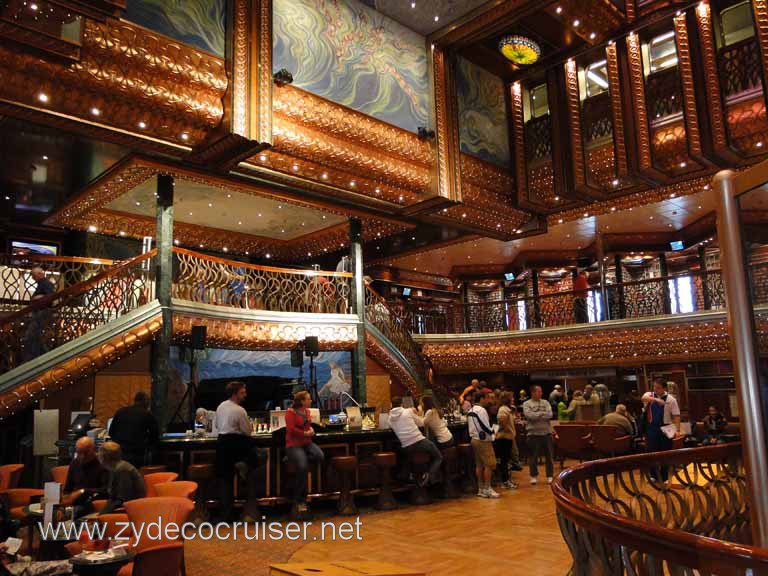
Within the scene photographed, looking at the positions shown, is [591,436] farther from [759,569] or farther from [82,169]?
[82,169]

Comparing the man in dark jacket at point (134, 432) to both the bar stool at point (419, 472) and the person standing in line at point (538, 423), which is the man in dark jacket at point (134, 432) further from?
the person standing in line at point (538, 423)

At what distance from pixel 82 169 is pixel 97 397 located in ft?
12.4

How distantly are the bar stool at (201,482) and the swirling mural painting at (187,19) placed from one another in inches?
201

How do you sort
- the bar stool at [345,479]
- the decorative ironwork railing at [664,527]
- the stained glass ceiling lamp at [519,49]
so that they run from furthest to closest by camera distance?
the stained glass ceiling lamp at [519,49] → the bar stool at [345,479] → the decorative ironwork railing at [664,527]

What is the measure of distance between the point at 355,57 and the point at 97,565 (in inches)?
323

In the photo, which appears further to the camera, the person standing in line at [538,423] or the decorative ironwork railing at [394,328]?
the decorative ironwork railing at [394,328]

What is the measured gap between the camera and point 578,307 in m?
15.3

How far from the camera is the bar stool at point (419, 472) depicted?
793cm

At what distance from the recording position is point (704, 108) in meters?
9.84

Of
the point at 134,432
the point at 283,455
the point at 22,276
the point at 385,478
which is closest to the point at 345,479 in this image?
the point at 385,478

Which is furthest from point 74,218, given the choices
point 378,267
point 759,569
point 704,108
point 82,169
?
point 759,569

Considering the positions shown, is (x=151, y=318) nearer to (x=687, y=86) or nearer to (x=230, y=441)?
(x=230, y=441)

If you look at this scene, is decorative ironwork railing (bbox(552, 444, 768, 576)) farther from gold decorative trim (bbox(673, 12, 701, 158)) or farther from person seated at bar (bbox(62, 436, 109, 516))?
gold decorative trim (bbox(673, 12, 701, 158))

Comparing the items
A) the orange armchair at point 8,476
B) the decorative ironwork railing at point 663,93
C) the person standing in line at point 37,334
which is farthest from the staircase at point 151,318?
the decorative ironwork railing at point 663,93
